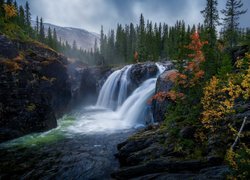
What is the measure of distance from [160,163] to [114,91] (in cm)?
3317

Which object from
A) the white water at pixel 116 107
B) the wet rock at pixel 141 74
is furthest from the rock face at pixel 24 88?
the wet rock at pixel 141 74

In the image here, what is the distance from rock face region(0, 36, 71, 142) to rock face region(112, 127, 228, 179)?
12.4m

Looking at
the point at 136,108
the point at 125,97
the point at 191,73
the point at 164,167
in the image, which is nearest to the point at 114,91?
the point at 125,97

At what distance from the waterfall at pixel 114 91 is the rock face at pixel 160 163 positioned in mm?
25220

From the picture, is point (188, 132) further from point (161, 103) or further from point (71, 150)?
point (71, 150)

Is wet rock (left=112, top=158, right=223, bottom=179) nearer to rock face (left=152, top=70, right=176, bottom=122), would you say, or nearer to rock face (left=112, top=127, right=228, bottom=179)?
rock face (left=112, top=127, right=228, bottom=179)

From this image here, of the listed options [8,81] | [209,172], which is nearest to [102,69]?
[8,81]

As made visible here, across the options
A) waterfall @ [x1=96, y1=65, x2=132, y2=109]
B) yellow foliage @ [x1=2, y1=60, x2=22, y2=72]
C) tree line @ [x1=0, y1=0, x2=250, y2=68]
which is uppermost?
tree line @ [x1=0, y1=0, x2=250, y2=68]

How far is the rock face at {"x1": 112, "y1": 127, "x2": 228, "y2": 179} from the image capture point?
10.2 meters

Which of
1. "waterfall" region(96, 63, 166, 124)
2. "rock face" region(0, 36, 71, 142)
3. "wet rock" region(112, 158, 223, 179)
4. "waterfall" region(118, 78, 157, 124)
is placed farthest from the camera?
"waterfall" region(96, 63, 166, 124)

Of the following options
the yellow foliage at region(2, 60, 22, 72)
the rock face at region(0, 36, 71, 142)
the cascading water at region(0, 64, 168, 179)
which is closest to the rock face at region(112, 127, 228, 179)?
the cascading water at region(0, 64, 168, 179)

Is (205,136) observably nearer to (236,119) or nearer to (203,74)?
(236,119)

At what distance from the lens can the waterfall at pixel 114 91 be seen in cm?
4189

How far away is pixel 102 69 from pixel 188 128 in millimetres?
44456
